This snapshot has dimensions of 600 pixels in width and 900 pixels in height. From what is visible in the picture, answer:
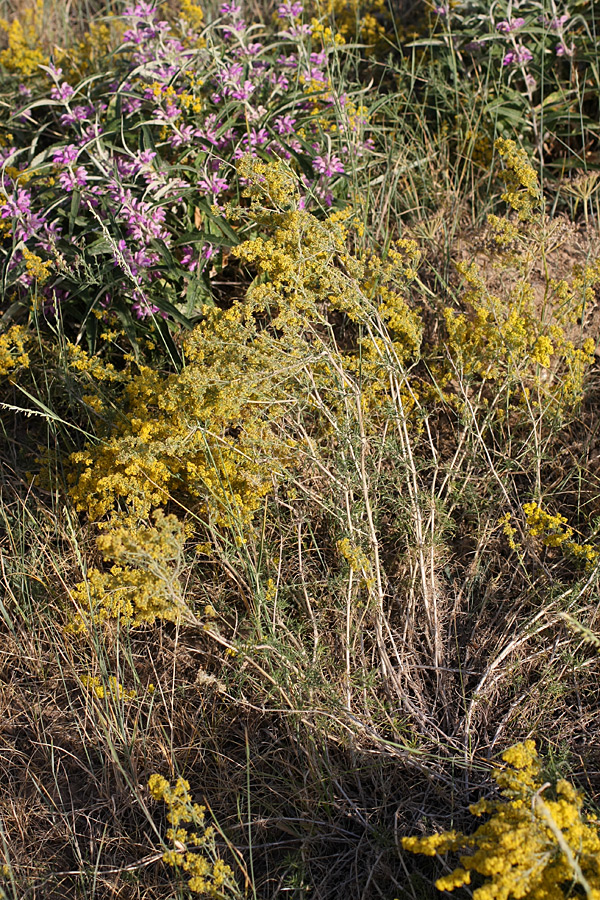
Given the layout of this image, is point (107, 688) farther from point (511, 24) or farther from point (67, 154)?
point (511, 24)

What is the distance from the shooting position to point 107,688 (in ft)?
7.80

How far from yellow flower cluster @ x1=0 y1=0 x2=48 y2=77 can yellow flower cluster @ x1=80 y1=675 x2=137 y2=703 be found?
2692 mm

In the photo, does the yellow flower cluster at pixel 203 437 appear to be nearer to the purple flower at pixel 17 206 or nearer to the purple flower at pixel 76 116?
the purple flower at pixel 17 206

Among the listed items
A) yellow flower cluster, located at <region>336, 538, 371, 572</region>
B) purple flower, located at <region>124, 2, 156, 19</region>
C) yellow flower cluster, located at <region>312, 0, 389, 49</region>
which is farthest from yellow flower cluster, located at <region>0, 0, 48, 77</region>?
yellow flower cluster, located at <region>336, 538, 371, 572</region>

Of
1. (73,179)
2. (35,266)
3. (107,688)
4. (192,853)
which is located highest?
(73,179)

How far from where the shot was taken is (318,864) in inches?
77.0

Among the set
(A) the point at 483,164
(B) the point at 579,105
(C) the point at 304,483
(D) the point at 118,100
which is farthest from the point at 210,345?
(B) the point at 579,105

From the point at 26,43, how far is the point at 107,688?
4010 mm

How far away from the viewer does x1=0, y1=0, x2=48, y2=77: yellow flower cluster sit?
3.83 metres

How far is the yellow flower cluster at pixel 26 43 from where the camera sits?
12.6 ft

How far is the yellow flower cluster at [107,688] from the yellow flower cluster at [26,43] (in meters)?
2.69

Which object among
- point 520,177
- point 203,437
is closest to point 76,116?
point 203,437

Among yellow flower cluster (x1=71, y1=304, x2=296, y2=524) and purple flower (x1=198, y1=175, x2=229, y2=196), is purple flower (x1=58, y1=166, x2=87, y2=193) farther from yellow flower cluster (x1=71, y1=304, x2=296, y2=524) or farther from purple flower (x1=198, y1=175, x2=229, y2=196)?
yellow flower cluster (x1=71, y1=304, x2=296, y2=524)

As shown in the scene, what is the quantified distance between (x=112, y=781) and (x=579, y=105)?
358cm
